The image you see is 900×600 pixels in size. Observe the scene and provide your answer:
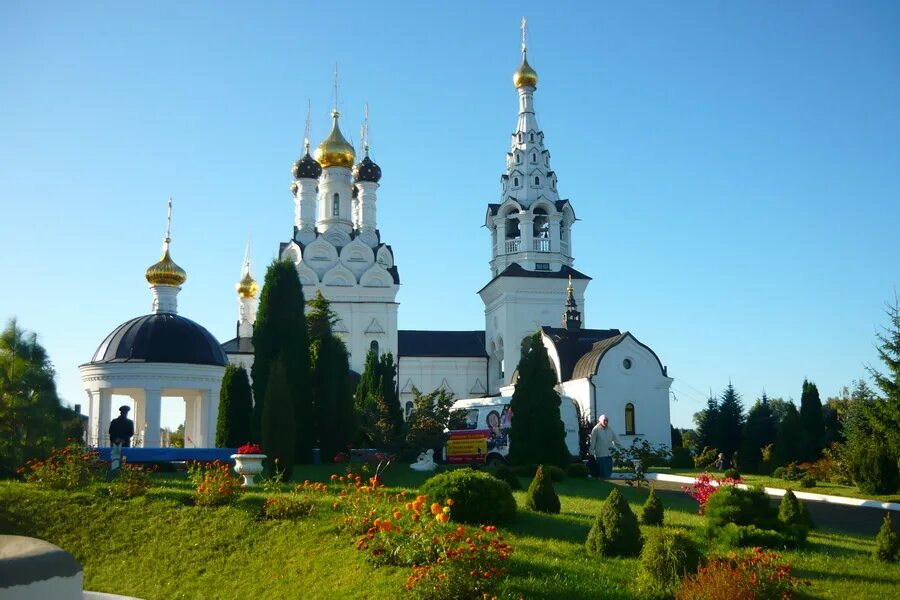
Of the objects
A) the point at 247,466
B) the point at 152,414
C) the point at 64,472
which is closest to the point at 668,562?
the point at 247,466

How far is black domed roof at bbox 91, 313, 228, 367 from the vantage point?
28828mm

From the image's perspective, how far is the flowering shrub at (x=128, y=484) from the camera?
47.6 ft

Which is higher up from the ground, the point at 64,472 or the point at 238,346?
the point at 238,346

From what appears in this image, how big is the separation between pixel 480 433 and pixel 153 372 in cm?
1067

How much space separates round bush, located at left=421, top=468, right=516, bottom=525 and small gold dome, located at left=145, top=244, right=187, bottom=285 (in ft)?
82.2

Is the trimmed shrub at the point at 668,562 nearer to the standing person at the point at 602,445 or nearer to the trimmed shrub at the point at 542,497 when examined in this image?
the trimmed shrub at the point at 542,497

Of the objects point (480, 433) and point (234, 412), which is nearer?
point (234, 412)

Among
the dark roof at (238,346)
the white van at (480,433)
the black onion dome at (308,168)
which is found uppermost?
the black onion dome at (308,168)

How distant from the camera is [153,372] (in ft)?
92.6

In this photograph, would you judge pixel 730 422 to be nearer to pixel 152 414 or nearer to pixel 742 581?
pixel 152 414

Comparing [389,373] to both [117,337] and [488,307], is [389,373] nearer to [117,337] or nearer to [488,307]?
[117,337]

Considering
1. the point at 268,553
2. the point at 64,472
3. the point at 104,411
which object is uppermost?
the point at 104,411

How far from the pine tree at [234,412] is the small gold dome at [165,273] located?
1225 cm

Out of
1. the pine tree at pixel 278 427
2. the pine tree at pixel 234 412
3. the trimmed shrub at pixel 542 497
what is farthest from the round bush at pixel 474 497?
the pine tree at pixel 234 412
